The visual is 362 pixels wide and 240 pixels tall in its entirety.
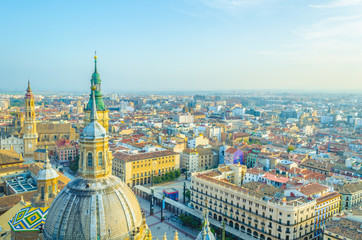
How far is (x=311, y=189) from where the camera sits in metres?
54.9

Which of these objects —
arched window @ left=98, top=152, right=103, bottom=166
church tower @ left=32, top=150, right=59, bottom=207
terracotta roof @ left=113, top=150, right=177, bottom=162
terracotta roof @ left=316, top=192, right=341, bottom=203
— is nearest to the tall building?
arched window @ left=98, top=152, right=103, bottom=166

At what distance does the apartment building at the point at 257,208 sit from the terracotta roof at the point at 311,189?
2504 mm

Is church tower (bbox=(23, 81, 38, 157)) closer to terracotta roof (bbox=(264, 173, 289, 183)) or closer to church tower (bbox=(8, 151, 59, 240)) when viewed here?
church tower (bbox=(8, 151, 59, 240))

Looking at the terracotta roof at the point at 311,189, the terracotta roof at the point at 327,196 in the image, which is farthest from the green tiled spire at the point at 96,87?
the terracotta roof at the point at 327,196

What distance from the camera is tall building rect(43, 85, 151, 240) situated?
21477mm

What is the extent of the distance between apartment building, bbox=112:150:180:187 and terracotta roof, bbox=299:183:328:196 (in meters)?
39.2

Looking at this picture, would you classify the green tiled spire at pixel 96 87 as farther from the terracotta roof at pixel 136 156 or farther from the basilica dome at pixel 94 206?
the basilica dome at pixel 94 206

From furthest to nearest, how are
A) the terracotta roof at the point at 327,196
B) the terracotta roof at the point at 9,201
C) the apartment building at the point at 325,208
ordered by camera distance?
the terracotta roof at the point at 327,196
the apartment building at the point at 325,208
the terracotta roof at the point at 9,201

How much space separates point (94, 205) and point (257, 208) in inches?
1371

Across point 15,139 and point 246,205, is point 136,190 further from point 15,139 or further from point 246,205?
point 15,139

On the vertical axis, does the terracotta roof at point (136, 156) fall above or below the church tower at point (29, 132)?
below

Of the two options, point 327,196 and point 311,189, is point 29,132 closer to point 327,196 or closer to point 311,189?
point 311,189

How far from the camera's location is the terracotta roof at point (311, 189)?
53275 mm

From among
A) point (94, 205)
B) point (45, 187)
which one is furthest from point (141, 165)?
point (94, 205)
